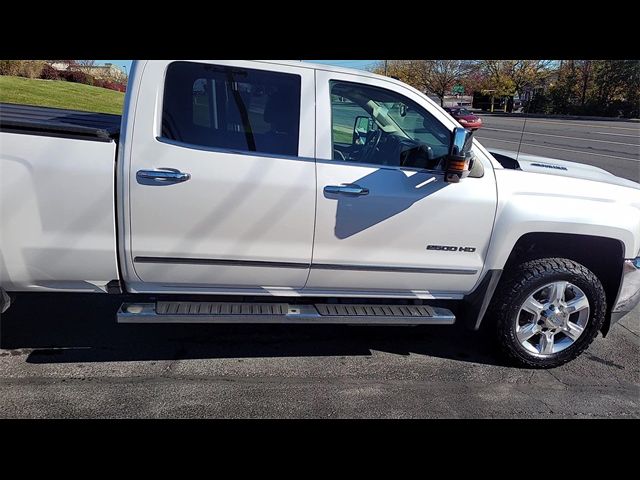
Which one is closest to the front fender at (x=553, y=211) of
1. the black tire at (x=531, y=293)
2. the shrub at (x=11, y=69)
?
the black tire at (x=531, y=293)

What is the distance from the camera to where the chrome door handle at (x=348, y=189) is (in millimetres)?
2938

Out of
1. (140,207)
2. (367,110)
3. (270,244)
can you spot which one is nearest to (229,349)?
(270,244)

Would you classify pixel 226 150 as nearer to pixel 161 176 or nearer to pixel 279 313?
pixel 161 176

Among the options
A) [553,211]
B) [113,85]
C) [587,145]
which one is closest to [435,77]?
[587,145]

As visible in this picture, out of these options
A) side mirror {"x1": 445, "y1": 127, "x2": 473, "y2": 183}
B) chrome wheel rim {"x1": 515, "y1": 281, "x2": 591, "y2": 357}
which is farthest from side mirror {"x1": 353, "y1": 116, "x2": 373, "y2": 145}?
chrome wheel rim {"x1": 515, "y1": 281, "x2": 591, "y2": 357}

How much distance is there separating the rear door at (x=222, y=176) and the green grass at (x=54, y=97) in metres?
10.6

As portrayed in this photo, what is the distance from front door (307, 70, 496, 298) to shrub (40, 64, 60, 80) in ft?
67.1

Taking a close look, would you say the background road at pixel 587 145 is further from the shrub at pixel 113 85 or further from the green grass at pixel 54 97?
the shrub at pixel 113 85

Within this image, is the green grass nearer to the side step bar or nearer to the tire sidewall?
the side step bar

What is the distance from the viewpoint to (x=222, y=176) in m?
2.82

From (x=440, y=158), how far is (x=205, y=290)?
1.81 m

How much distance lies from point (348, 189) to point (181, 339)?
1.78 meters

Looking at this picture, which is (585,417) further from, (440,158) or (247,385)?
(247,385)

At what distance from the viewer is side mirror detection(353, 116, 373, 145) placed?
11.4 feet
